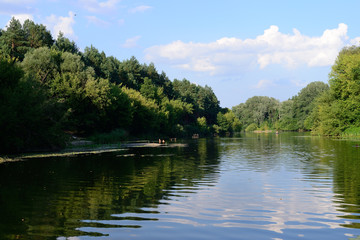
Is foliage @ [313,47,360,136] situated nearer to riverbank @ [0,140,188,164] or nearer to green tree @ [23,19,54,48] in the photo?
riverbank @ [0,140,188,164]

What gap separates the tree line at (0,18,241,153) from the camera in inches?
1604

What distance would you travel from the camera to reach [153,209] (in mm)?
14578

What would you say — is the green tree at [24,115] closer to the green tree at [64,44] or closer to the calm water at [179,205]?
the calm water at [179,205]

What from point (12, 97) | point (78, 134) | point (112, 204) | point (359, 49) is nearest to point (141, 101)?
point (78, 134)

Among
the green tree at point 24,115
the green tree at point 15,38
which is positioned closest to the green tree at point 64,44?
the green tree at point 15,38

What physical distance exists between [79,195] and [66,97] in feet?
177

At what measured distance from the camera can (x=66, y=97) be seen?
68312 millimetres

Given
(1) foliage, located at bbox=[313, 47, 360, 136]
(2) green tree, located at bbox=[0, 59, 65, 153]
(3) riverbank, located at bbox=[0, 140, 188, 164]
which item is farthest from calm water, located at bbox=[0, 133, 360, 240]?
(1) foliage, located at bbox=[313, 47, 360, 136]

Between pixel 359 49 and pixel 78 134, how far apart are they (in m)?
92.2

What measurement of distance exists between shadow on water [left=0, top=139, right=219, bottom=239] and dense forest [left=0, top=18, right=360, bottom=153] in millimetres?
14089

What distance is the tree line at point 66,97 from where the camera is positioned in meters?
40.8

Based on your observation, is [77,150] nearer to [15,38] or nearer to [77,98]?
[77,98]

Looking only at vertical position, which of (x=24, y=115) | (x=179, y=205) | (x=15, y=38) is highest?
(x=15, y=38)

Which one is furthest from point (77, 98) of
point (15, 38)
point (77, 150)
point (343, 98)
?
point (343, 98)
